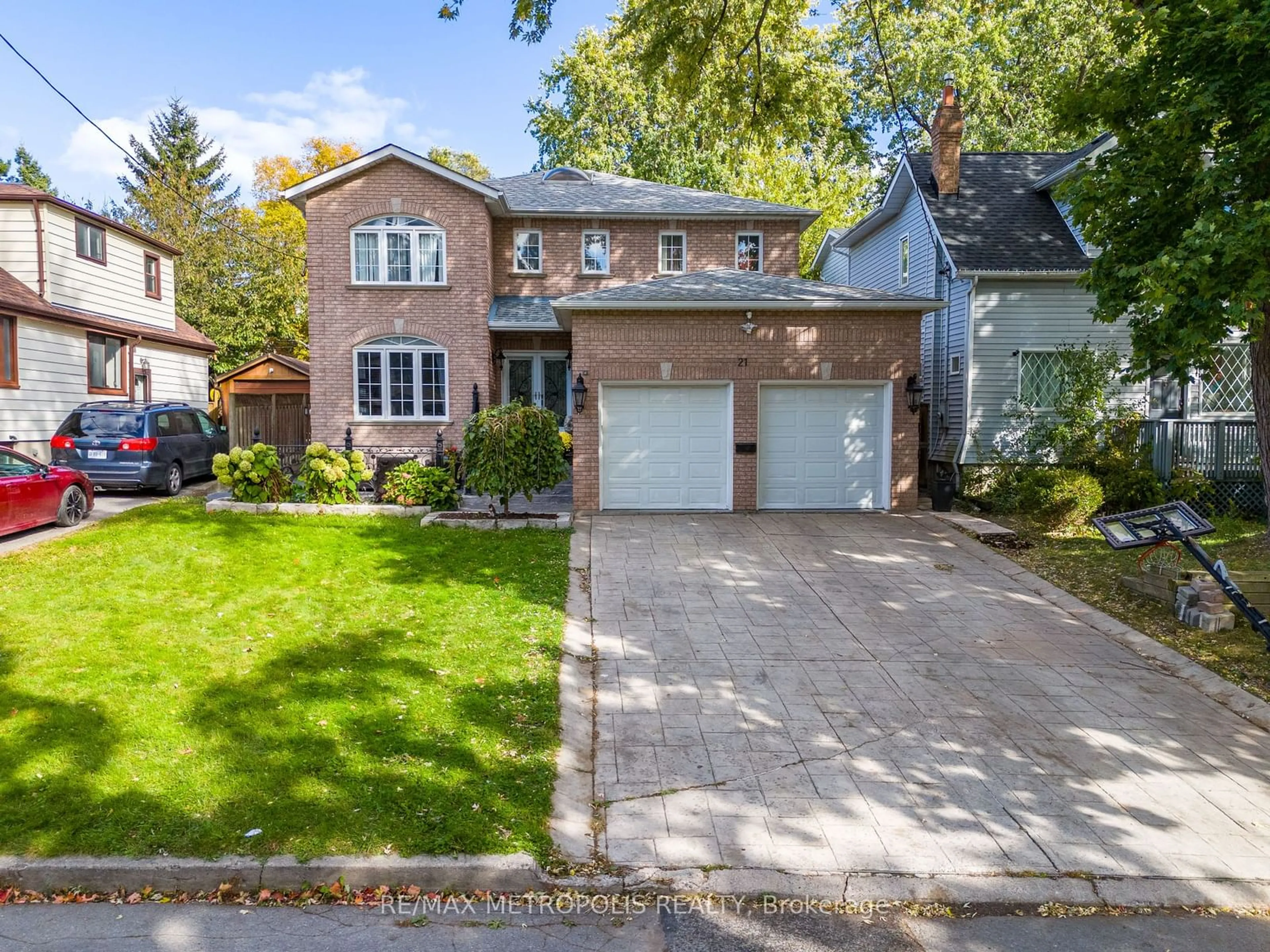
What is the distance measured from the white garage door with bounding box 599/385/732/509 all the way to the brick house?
0.09 feet

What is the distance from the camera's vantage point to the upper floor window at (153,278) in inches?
869

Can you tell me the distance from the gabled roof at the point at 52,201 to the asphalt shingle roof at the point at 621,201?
910cm

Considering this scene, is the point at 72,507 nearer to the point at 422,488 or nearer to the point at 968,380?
the point at 422,488

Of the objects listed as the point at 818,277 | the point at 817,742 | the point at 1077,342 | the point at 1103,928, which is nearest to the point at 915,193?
the point at 1077,342

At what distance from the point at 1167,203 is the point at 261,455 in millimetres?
12410

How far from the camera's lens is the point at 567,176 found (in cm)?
2333

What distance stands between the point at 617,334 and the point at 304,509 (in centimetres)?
557

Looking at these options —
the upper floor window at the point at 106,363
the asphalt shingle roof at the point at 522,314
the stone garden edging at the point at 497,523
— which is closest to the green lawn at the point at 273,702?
the stone garden edging at the point at 497,523

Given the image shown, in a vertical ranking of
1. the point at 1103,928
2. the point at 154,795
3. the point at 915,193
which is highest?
the point at 915,193

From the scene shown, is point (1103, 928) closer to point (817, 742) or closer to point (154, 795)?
point (817, 742)

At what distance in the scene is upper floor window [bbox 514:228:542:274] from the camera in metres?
20.5

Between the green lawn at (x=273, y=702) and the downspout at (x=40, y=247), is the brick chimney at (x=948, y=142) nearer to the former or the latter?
the green lawn at (x=273, y=702)

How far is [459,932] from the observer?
11.7 ft

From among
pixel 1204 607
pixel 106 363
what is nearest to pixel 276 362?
pixel 106 363
